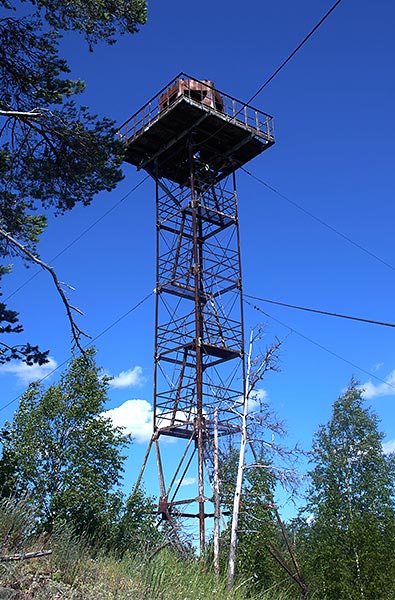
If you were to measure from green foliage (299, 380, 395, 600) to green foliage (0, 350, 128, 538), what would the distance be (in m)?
6.66

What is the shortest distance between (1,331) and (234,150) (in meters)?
14.0

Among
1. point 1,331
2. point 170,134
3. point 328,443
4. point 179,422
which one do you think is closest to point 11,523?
point 1,331

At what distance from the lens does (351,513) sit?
26.5 m

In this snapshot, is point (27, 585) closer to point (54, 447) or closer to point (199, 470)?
point (199, 470)

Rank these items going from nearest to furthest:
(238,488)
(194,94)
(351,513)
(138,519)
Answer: (238,488) < (138,519) < (194,94) < (351,513)

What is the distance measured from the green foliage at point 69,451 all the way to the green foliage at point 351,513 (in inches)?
262

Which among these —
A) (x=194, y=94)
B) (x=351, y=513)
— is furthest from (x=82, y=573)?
(x=351, y=513)

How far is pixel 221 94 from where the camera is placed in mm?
20703

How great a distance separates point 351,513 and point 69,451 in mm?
13518

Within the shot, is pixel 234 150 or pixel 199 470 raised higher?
pixel 234 150

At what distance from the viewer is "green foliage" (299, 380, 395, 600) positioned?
1723cm

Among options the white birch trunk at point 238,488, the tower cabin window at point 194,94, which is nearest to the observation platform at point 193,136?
the tower cabin window at point 194,94

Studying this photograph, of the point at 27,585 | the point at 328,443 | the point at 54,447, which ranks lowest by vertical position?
the point at 27,585

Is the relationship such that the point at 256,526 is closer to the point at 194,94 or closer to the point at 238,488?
the point at 238,488
